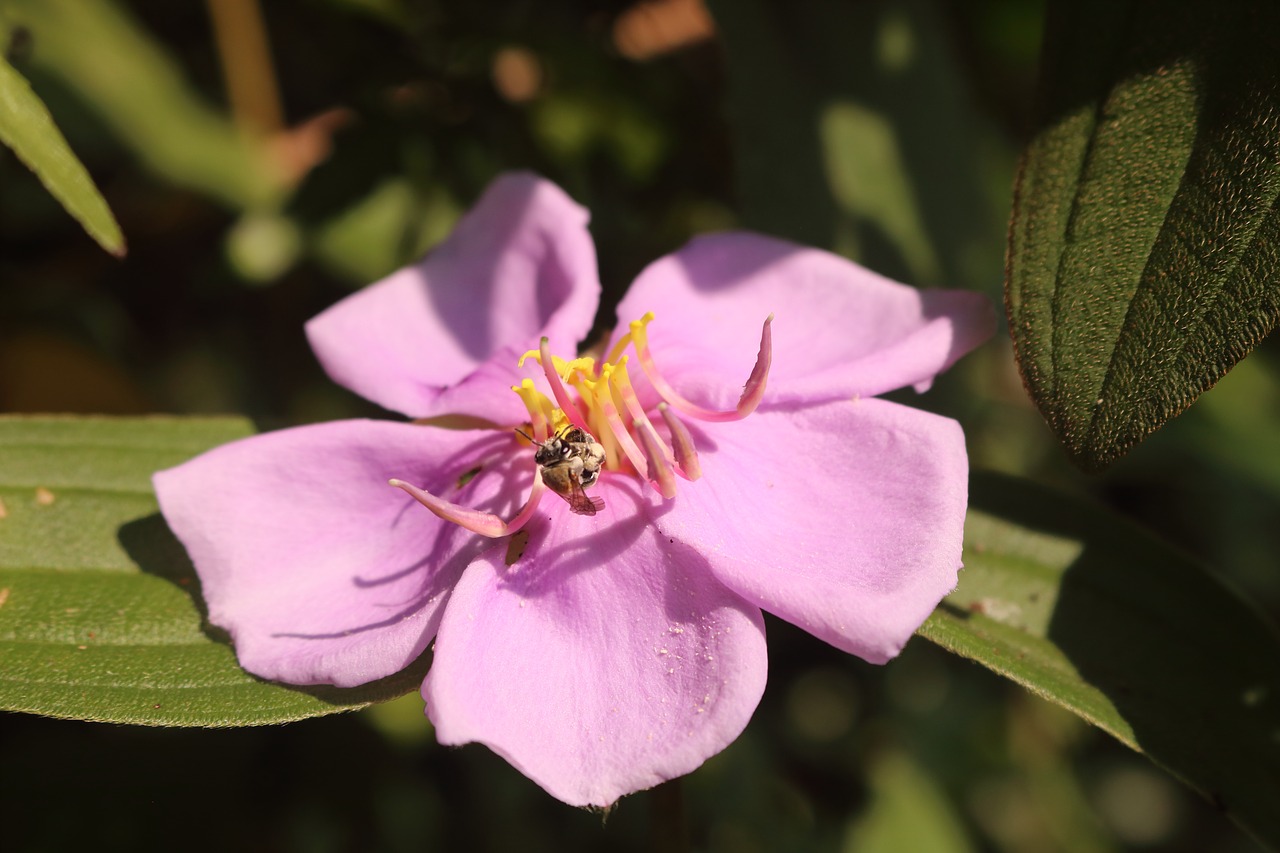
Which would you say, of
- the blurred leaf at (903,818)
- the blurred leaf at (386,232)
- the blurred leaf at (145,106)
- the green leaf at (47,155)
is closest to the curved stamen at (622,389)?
the green leaf at (47,155)

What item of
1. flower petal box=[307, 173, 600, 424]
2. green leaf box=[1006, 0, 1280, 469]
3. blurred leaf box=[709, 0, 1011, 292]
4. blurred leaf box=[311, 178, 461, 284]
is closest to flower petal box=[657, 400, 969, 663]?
green leaf box=[1006, 0, 1280, 469]

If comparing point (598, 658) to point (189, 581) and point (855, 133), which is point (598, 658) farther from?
point (855, 133)

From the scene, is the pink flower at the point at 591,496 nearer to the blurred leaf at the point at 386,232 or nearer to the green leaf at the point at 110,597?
the green leaf at the point at 110,597

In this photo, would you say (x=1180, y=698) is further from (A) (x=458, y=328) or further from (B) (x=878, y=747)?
(B) (x=878, y=747)

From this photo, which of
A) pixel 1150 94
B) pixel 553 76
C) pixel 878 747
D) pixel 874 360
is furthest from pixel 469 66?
pixel 878 747

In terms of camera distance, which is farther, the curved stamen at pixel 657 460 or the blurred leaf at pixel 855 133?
the blurred leaf at pixel 855 133

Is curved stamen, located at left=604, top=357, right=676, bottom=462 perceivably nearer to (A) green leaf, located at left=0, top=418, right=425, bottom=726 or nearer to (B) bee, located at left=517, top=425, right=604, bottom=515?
(B) bee, located at left=517, top=425, right=604, bottom=515
